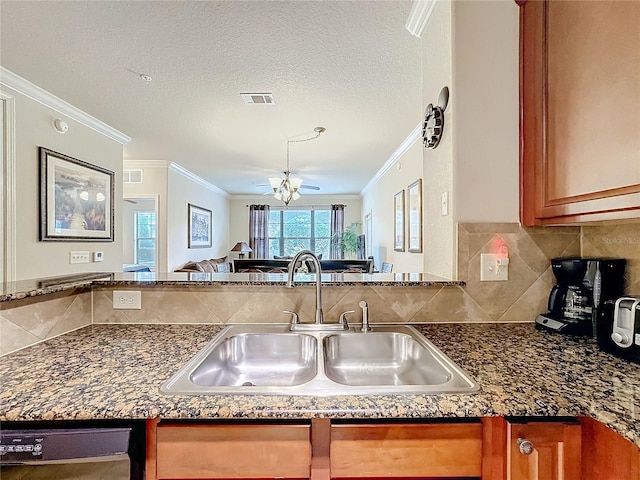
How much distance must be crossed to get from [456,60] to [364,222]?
23.2 ft

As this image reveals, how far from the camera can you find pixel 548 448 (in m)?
0.76

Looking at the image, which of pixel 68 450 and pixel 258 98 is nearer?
pixel 68 450

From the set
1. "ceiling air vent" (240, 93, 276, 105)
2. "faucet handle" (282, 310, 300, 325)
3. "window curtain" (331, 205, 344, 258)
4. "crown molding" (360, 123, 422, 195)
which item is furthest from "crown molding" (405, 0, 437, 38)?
"window curtain" (331, 205, 344, 258)

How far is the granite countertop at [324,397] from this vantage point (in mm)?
722

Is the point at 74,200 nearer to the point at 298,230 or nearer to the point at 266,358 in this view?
the point at 266,358

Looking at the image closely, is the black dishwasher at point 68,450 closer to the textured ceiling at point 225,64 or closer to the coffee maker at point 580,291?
the coffee maker at point 580,291

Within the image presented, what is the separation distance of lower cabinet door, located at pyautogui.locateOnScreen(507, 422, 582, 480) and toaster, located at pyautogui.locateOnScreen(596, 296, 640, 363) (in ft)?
1.29

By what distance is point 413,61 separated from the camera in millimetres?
2408

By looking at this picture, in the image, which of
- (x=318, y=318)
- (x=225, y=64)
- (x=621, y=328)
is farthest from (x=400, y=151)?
(x=621, y=328)

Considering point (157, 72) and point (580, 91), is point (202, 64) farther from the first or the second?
point (580, 91)

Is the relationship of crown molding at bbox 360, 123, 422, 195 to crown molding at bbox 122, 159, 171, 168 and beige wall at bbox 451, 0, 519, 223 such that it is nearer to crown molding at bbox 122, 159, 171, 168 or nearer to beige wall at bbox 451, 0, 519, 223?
beige wall at bbox 451, 0, 519, 223

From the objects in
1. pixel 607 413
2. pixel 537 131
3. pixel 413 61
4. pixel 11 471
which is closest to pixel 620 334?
pixel 607 413

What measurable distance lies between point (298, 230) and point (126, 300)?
7.79 meters

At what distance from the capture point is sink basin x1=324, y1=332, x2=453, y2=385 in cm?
122
